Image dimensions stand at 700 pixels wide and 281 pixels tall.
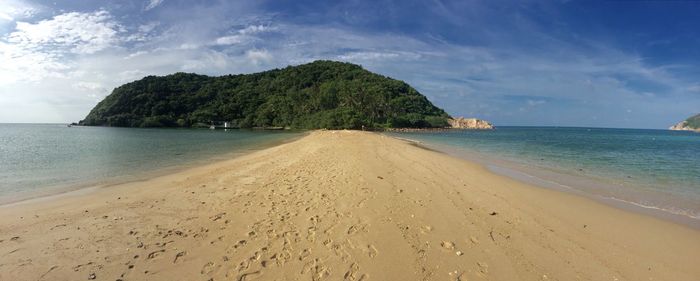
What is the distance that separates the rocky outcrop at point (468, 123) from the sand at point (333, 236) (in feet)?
453

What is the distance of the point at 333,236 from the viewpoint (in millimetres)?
5844

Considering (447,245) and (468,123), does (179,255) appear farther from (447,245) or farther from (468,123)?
(468,123)

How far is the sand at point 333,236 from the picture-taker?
184 inches

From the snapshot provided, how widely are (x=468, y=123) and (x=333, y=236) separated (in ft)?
515

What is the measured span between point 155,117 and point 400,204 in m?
120

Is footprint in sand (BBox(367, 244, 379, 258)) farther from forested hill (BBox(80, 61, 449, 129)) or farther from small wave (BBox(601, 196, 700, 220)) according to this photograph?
forested hill (BBox(80, 61, 449, 129))

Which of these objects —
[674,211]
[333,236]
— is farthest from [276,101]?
[333,236]

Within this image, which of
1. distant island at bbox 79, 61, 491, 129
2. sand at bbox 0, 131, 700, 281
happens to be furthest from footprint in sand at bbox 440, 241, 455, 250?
distant island at bbox 79, 61, 491, 129

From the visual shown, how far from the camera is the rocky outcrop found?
5725 inches

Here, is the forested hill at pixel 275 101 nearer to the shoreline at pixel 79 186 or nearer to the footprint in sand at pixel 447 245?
the shoreline at pixel 79 186

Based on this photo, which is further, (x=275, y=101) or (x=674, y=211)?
(x=275, y=101)

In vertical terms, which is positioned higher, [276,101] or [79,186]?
[276,101]

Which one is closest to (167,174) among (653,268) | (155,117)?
(653,268)

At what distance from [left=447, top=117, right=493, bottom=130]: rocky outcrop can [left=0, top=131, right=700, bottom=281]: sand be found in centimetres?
13818
